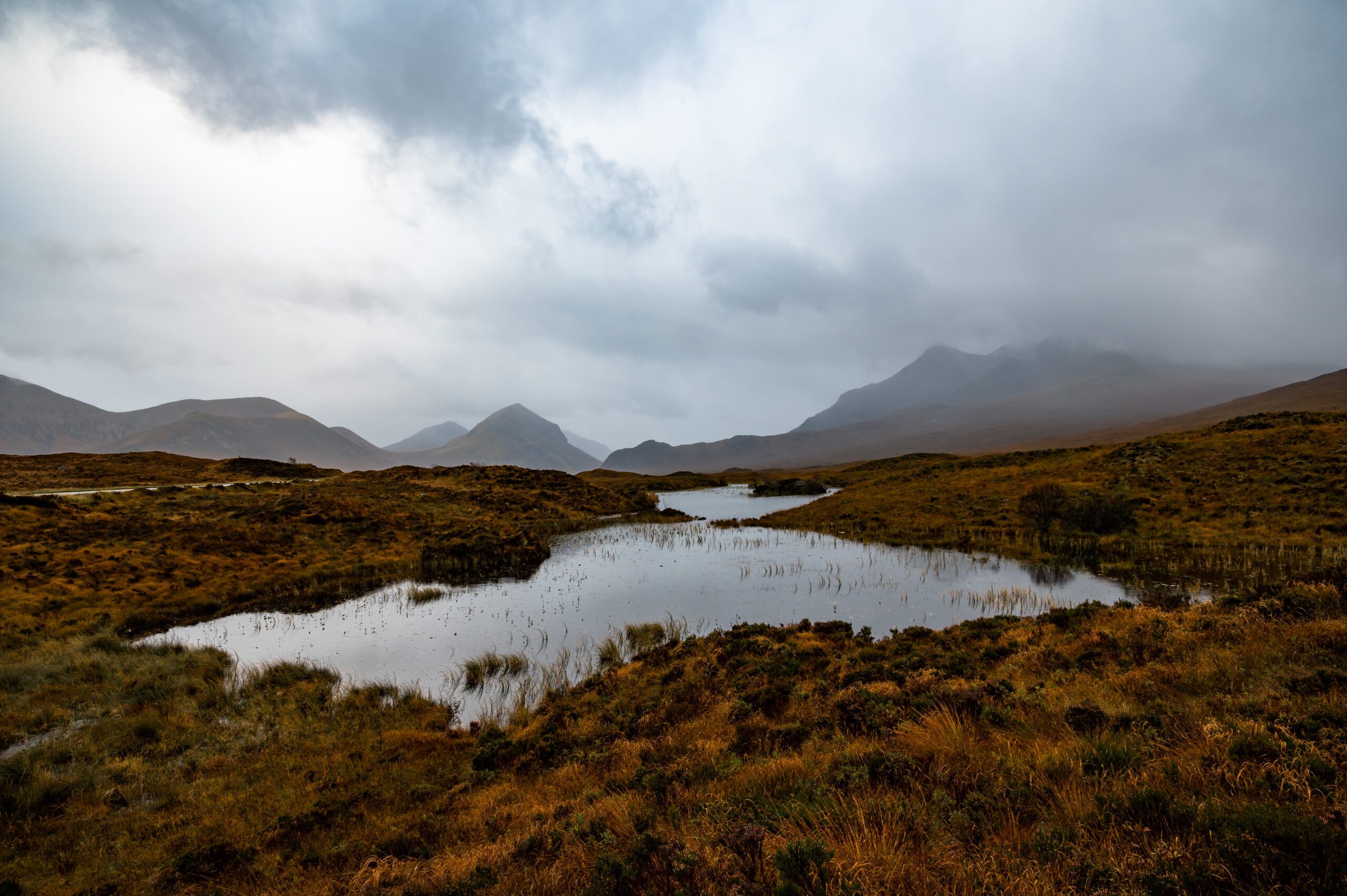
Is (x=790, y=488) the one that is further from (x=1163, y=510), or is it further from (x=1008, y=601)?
(x=1008, y=601)

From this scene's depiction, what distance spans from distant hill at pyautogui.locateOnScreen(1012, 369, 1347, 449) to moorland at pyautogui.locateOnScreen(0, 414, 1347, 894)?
6263 inches

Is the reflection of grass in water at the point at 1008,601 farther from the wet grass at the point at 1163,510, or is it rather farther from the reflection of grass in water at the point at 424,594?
the reflection of grass in water at the point at 424,594

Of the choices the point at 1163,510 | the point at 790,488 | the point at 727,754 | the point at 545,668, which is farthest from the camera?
the point at 790,488

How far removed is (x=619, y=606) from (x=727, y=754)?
13573mm

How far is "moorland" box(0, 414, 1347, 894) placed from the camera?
483cm

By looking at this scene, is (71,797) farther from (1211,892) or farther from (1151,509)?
(1151,509)

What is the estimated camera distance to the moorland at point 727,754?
4832 mm

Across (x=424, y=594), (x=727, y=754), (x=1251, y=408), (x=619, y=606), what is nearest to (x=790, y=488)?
(x=619, y=606)

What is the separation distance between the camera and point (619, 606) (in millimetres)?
22000

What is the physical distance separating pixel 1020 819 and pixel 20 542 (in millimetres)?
39934

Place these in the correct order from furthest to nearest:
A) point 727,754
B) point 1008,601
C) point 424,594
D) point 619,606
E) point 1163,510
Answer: point 1163,510, point 424,594, point 619,606, point 1008,601, point 727,754

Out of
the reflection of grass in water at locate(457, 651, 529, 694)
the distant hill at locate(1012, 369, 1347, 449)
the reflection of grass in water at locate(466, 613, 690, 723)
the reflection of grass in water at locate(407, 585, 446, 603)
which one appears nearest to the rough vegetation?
the reflection of grass in water at locate(407, 585, 446, 603)

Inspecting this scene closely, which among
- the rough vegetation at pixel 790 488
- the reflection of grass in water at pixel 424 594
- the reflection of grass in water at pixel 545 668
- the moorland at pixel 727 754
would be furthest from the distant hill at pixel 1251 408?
the reflection of grass in water at pixel 424 594

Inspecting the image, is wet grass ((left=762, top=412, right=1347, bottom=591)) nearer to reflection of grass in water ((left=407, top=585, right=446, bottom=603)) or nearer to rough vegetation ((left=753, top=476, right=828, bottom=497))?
rough vegetation ((left=753, top=476, right=828, bottom=497))
